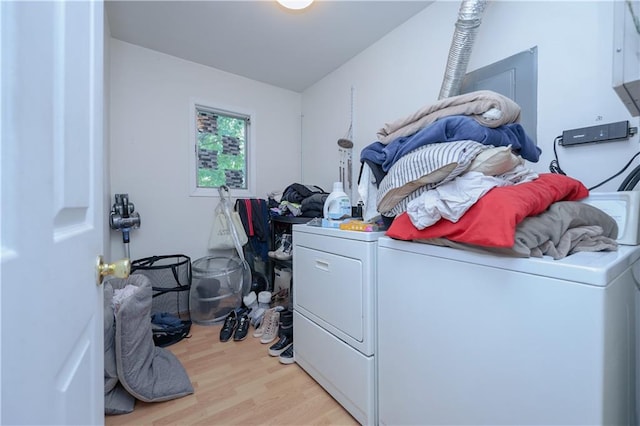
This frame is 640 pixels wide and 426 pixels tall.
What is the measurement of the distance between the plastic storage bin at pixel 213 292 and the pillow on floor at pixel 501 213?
172 centimetres

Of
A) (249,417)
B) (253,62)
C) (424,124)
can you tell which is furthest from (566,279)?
(253,62)

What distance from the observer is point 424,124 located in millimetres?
975

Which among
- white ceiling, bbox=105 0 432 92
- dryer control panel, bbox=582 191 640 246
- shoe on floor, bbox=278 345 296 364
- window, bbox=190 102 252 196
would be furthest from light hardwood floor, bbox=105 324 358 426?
white ceiling, bbox=105 0 432 92

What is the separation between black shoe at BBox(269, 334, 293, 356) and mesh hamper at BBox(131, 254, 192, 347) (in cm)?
69

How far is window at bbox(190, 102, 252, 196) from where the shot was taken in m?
2.43

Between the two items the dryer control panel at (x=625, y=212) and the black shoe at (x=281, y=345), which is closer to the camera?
the dryer control panel at (x=625, y=212)

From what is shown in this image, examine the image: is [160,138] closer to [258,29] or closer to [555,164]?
[258,29]

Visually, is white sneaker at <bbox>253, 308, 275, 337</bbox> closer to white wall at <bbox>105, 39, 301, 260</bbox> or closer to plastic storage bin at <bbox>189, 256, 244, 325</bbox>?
plastic storage bin at <bbox>189, 256, 244, 325</bbox>

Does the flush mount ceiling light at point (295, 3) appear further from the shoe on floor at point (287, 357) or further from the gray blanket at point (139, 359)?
the shoe on floor at point (287, 357)

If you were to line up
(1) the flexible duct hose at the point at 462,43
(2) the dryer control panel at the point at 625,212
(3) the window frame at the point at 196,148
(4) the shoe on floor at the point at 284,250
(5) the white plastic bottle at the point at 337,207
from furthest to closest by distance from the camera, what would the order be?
1. (3) the window frame at the point at 196,148
2. (4) the shoe on floor at the point at 284,250
3. (5) the white plastic bottle at the point at 337,207
4. (1) the flexible duct hose at the point at 462,43
5. (2) the dryer control panel at the point at 625,212

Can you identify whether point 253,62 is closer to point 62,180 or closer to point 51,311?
point 62,180

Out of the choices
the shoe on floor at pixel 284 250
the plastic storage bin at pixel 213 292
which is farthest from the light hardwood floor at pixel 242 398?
the shoe on floor at pixel 284 250

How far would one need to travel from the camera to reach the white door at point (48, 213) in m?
0.25

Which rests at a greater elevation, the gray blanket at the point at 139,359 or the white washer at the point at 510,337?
the white washer at the point at 510,337
